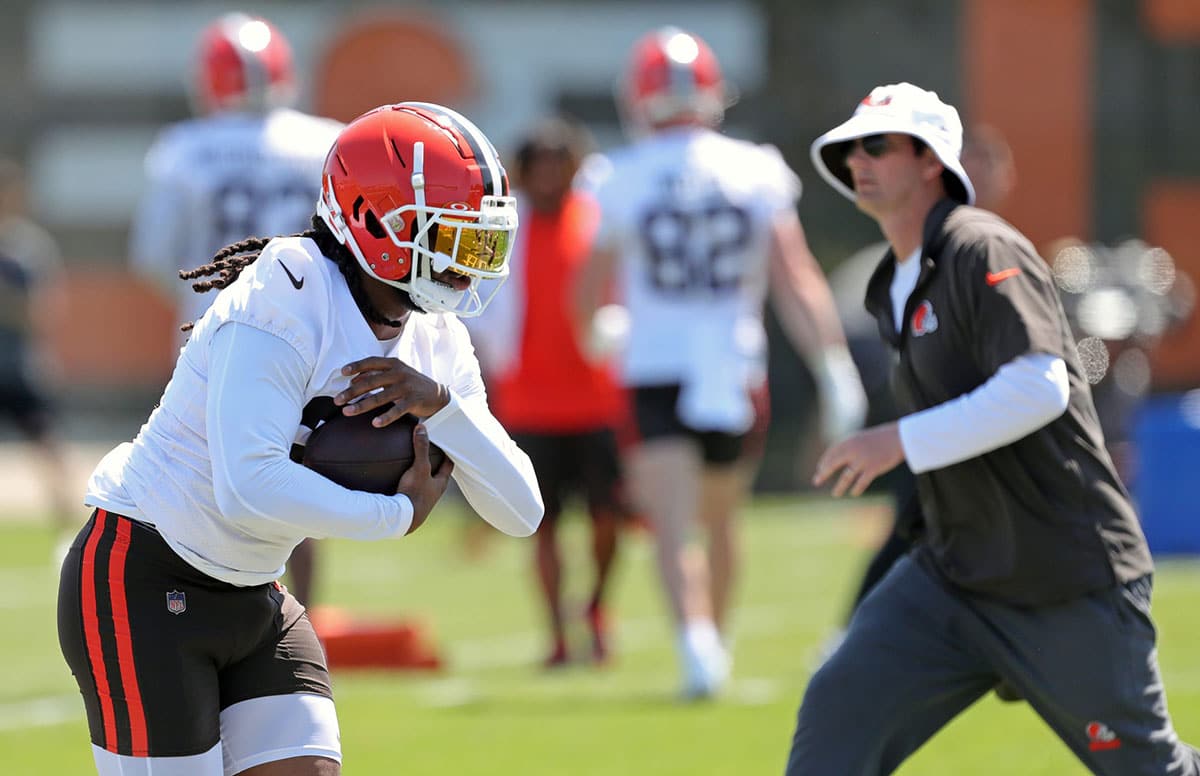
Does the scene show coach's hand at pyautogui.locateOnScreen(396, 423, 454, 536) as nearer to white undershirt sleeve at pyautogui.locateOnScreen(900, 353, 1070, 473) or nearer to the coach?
the coach

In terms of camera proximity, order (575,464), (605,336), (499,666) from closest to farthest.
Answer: (605,336) < (499,666) < (575,464)

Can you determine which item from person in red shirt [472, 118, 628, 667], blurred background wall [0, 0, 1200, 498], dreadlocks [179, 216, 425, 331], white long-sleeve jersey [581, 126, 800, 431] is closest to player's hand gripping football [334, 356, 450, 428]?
dreadlocks [179, 216, 425, 331]

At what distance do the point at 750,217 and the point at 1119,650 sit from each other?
3995 millimetres

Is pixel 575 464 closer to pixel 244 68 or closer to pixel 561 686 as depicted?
pixel 561 686

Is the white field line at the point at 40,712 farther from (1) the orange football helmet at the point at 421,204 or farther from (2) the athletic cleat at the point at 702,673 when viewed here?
(1) the orange football helmet at the point at 421,204

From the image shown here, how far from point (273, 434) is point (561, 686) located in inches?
183

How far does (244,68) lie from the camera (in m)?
7.50

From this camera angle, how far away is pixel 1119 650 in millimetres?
4133

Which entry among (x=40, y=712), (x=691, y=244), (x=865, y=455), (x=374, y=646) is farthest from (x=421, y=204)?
(x=374, y=646)

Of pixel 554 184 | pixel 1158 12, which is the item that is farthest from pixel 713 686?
pixel 1158 12

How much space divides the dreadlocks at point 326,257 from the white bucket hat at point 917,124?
118 cm

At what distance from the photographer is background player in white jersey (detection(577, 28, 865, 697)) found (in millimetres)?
7742

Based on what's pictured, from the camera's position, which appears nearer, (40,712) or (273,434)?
(273,434)

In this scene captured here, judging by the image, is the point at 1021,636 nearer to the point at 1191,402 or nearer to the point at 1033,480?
the point at 1033,480
